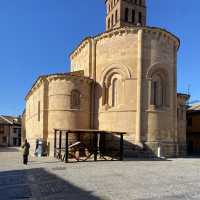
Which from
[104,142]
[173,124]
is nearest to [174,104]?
[173,124]

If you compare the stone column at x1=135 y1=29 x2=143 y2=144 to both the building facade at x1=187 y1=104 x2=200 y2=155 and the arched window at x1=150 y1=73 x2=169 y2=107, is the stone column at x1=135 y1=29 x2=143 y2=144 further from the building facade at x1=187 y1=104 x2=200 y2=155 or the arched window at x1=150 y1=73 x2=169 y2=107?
the building facade at x1=187 y1=104 x2=200 y2=155

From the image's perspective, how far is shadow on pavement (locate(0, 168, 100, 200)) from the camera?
32.9 ft

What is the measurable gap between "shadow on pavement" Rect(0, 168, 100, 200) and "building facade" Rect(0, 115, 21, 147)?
199 feet

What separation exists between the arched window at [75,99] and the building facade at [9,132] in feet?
155

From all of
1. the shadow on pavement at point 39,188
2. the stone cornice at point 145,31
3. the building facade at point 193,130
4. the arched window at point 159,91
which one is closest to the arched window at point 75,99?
the stone cornice at point 145,31

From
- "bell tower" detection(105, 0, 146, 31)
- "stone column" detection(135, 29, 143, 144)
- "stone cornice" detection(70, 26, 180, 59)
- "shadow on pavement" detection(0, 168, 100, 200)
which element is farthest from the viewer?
"bell tower" detection(105, 0, 146, 31)

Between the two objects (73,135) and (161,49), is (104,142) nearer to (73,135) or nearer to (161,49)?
(73,135)

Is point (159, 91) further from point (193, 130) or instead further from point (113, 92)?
point (193, 130)

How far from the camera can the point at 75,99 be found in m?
29.4

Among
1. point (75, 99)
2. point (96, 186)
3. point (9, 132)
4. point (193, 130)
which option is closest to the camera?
point (96, 186)

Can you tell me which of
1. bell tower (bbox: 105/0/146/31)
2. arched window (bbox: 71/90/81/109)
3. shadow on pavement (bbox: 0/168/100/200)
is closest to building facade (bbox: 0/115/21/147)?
bell tower (bbox: 105/0/146/31)

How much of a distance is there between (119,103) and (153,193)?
17.7m

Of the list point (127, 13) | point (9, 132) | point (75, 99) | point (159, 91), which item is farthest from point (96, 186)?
point (9, 132)

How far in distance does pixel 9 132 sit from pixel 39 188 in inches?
2585
